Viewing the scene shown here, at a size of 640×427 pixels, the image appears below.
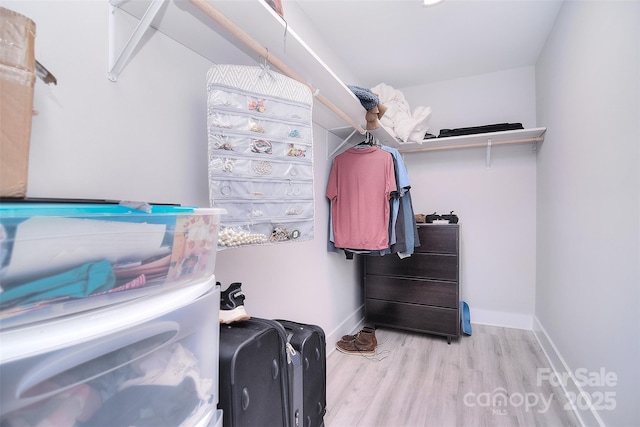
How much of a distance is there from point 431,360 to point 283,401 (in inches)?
60.1

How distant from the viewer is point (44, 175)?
0.69 metres

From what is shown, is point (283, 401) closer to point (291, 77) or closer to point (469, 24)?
point (291, 77)

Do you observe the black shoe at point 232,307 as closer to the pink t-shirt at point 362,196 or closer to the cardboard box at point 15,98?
the cardboard box at point 15,98

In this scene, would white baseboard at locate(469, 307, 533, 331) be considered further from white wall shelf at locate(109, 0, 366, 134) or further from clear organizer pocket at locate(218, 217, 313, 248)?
white wall shelf at locate(109, 0, 366, 134)

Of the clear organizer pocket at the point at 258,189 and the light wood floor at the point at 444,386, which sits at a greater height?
the clear organizer pocket at the point at 258,189

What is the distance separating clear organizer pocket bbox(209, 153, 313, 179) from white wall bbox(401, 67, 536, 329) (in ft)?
7.60

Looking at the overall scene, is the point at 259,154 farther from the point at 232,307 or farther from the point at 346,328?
the point at 346,328

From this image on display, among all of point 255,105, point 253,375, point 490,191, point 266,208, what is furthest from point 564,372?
point 255,105

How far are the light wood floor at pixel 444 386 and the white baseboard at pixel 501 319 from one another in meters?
0.27

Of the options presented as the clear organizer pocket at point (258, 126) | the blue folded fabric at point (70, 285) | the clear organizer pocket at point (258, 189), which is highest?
the clear organizer pocket at point (258, 126)

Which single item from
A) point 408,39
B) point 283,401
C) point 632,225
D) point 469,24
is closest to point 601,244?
point 632,225

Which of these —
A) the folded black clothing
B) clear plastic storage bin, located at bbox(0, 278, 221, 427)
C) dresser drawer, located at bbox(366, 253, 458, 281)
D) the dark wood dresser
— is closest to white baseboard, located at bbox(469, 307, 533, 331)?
the dark wood dresser

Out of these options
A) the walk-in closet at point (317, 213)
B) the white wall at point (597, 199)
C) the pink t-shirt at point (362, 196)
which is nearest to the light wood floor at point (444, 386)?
the walk-in closet at point (317, 213)

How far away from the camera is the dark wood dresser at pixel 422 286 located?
2.44 m
